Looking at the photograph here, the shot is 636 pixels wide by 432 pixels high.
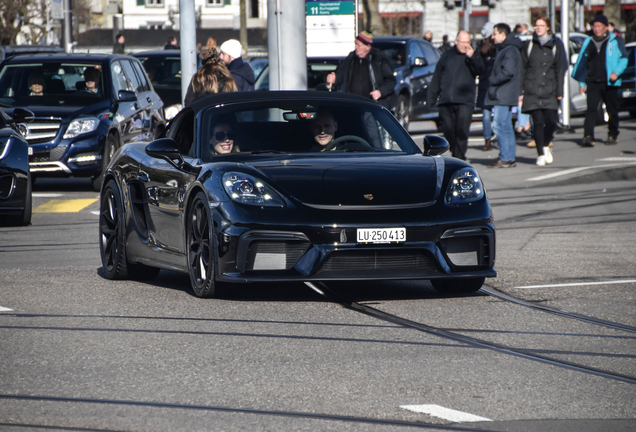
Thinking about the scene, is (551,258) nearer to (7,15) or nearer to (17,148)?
(17,148)

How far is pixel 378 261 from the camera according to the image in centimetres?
696

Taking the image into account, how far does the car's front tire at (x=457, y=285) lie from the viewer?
7523 mm

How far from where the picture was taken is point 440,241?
7.02 metres

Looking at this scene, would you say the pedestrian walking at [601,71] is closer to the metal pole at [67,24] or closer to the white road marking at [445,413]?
the white road marking at [445,413]

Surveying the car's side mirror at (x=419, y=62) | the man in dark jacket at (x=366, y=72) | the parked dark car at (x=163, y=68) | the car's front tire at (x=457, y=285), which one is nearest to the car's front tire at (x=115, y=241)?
the car's front tire at (x=457, y=285)

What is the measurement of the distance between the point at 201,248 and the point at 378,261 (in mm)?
1147

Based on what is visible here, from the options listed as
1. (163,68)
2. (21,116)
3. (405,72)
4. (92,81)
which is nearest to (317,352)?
(21,116)

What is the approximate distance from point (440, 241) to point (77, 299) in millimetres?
2306

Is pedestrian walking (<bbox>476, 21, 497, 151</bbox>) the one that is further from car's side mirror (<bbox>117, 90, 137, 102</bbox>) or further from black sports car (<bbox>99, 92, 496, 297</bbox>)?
black sports car (<bbox>99, 92, 496, 297</bbox>)

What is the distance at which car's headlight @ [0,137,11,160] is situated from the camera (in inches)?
461

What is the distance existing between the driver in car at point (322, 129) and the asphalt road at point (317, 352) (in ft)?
3.26

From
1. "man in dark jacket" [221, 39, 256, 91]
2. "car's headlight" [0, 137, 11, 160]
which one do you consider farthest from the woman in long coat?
"car's headlight" [0, 137, 11, 160]

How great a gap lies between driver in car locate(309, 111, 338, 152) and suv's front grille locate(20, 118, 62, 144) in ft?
25.2

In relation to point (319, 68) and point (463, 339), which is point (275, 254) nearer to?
point (463, 339)
